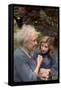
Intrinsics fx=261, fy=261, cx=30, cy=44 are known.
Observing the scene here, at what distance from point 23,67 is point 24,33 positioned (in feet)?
0.85

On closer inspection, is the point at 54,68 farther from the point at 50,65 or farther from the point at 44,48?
the point at 44,48

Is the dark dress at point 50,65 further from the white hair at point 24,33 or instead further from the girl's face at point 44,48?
the white hair at point 24,33

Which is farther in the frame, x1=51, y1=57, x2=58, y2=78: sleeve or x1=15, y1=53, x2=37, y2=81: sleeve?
x1=51, y1=57, x2=58, y2=78: sleeve

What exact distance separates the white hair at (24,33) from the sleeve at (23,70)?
14 centimetres

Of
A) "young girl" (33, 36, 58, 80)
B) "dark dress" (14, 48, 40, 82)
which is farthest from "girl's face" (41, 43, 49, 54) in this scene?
"dark dress" (14, 48, 40, 82)

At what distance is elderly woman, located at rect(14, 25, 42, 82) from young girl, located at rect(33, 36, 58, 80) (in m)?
0.04

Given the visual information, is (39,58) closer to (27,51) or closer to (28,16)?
(27,51)

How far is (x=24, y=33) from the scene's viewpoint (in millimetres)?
1989

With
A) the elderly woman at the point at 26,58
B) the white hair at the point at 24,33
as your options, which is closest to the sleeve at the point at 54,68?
the elderly woman at the point at 26,58

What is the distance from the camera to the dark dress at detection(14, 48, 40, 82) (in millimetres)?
1959

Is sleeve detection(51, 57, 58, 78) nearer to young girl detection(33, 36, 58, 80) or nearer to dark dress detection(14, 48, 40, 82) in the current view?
young girl detection(33, 36, 58, 80)

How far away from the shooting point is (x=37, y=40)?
2.03 metres

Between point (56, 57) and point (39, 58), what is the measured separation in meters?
0.15
